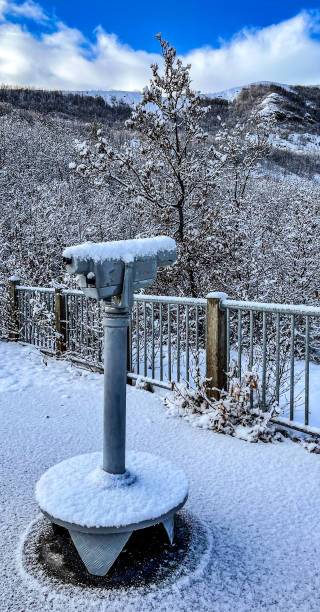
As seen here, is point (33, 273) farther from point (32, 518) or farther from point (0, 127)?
point (0, 127)

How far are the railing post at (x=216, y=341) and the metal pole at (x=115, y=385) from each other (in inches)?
72.1

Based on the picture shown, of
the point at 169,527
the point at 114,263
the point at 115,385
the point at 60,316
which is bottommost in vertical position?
the point at 169,527

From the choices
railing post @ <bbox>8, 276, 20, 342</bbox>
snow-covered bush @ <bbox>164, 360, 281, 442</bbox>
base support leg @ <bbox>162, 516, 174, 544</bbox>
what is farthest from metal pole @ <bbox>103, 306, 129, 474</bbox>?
railing post @ <bbox>8, 276, 20, 342</bbox>

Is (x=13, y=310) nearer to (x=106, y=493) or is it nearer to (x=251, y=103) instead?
(x=106, y=493)

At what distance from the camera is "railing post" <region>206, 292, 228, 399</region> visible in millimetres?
3760

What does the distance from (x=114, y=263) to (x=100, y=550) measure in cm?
123

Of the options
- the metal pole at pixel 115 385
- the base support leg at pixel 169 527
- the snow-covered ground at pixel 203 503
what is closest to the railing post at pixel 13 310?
the snow-covered ground at pixel 203 503

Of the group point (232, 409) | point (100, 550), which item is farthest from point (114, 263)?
point (232, 409)

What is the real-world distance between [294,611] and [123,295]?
4.69 feet

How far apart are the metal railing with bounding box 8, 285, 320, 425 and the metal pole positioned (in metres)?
1.64

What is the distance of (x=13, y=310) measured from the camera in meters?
7.84

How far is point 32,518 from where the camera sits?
91.0 inches

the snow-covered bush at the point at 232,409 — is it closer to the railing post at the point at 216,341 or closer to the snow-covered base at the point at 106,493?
the railing post at the point at 216,341

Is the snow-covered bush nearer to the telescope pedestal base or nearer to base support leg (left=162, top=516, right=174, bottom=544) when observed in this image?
the telescope pedestal base
